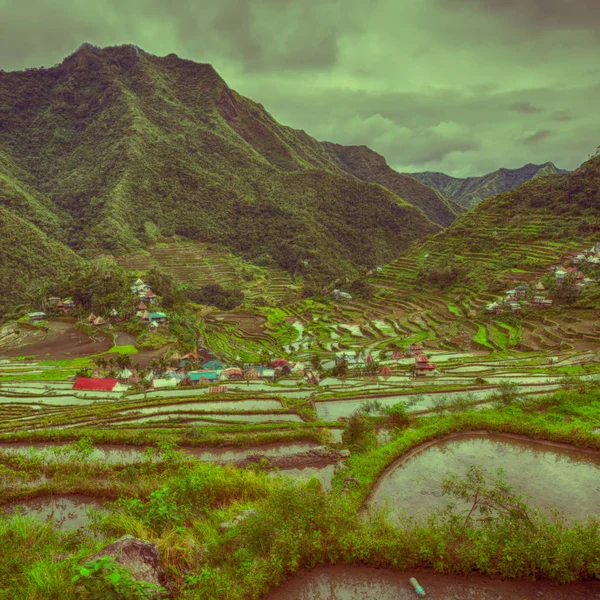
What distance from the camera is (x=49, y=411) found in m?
20.1

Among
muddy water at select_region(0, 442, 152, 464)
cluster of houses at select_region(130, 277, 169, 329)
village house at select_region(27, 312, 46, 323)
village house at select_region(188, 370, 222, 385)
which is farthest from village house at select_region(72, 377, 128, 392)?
village house at select_region(27, 312, 46, 323)

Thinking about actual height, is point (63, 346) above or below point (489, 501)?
above

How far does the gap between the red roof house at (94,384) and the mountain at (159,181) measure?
6200 centimetres

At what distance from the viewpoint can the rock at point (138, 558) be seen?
16.8 feet

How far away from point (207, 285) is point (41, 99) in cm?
13150

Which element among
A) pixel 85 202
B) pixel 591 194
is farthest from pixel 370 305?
pixel 85 202

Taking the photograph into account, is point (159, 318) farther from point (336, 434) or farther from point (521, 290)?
point (521, 290)

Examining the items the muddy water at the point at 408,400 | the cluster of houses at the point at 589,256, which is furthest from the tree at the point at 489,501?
the cluster of houses at the point at 589,256

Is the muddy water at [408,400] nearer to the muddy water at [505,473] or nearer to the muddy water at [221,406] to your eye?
the muddy water at [221,406]

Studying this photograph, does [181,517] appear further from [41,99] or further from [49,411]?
[41,99]

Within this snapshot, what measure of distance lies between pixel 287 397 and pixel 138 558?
16.0 metres

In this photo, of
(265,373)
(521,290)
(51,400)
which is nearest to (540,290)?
(521,290)

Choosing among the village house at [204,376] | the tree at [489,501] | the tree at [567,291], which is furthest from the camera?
the tree at [567,291]

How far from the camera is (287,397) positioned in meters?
21.1
